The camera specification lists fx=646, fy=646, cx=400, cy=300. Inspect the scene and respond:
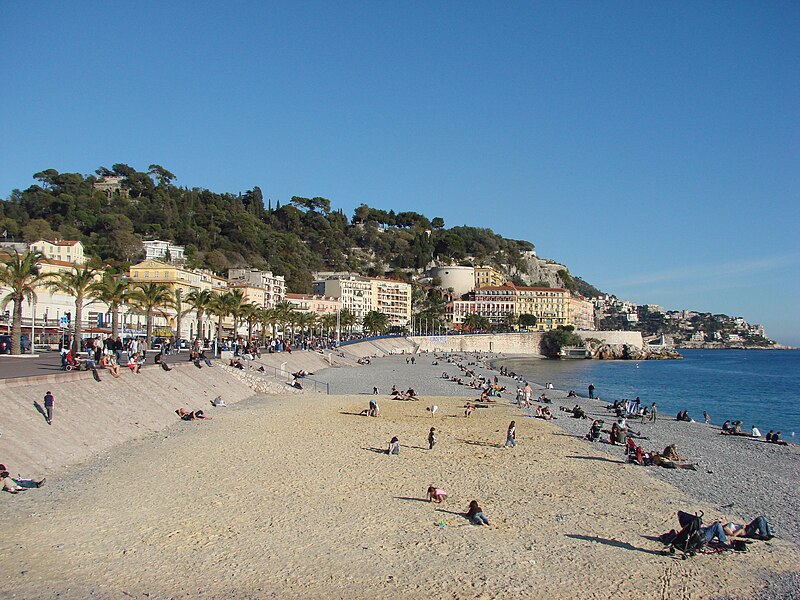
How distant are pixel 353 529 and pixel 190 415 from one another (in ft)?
42.5

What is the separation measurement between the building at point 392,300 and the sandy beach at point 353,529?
119 meters

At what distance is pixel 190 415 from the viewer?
2225 centimetres

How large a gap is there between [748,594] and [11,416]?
15037 millimetres

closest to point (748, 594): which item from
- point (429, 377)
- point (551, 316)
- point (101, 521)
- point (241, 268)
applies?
point (101, 521)

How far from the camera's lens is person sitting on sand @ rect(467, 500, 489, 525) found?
1145 cm

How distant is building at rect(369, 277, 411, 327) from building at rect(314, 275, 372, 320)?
2.08 meters

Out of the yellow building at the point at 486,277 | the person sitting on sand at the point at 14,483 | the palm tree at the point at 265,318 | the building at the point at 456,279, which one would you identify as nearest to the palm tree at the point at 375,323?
the palm tree at the point at 265,318

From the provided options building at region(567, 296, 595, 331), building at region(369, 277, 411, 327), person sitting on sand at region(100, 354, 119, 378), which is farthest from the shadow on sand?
building at region(567, 296, 595, 331)

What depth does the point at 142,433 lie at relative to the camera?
18938mm

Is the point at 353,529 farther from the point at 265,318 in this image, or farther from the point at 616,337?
the point at 616,337

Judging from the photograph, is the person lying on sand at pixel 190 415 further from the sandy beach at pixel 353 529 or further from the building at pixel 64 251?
the building at pixel 64 251

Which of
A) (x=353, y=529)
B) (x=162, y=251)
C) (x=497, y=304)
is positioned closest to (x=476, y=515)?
(x=353, y=529)

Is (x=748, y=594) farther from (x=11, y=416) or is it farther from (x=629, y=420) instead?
(x=629, y=420)

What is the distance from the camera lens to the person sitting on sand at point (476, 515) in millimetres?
11445
